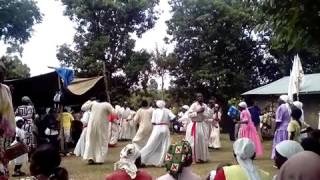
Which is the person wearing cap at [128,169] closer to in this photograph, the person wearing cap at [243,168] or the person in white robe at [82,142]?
the person wearing cap at [243,168]

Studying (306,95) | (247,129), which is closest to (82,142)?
(247,129)

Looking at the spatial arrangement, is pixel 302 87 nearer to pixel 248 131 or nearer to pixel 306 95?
pixel 306 95

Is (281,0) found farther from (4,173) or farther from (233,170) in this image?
(4,173)

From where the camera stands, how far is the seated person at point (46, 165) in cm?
388

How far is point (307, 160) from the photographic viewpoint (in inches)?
174

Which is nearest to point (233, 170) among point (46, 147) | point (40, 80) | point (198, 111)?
point (46, 147)

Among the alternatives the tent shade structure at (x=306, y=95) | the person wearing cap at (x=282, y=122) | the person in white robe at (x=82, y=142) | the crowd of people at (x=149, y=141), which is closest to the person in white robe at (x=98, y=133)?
the crowd of people at (x=149, y=141)

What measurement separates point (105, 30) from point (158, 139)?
18.9 m

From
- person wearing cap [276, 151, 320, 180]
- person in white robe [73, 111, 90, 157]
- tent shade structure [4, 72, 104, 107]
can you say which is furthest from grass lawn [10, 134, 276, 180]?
person wearing cap [276, 151, 320, 180]

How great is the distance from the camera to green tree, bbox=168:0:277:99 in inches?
1244

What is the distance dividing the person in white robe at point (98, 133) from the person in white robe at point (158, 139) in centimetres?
122

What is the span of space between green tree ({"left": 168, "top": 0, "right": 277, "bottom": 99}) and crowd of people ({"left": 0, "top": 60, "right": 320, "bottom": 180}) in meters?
8.79

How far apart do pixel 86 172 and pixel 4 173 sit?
23.6ft

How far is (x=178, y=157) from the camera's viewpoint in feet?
17.1
